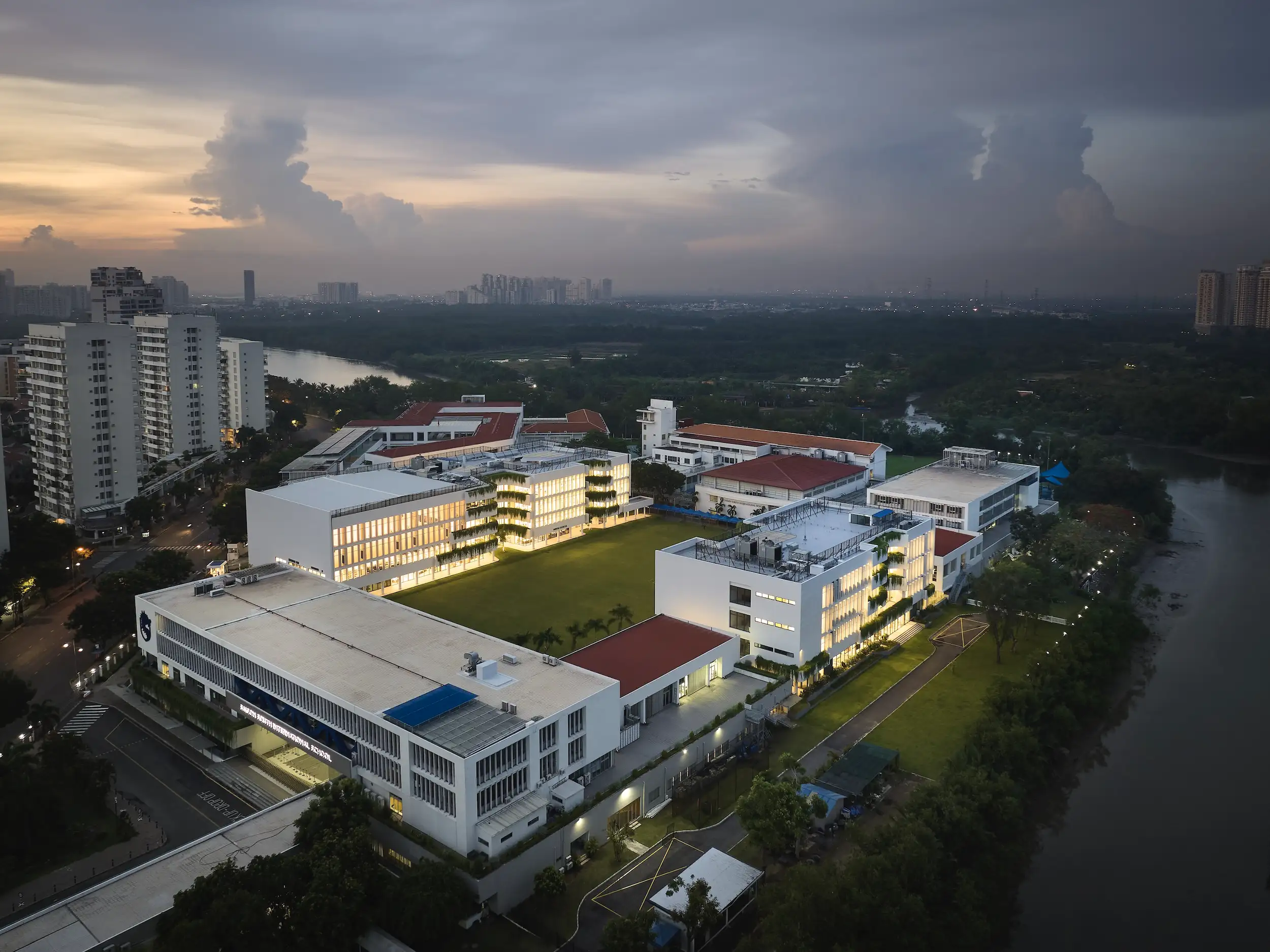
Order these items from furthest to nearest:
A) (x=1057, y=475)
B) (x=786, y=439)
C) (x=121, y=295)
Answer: (x=121, y=295) → (x=786, y=439) → (x=1057, y=475)

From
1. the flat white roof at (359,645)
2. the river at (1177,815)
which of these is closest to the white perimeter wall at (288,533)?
the flat white roof at (359,645)

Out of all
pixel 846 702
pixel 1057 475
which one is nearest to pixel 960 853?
pixel 846 702

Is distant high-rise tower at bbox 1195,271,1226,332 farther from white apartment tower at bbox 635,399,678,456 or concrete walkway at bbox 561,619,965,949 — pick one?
concrete walkway at bbox 561,619,965,949

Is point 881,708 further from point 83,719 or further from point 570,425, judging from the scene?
point 570,425

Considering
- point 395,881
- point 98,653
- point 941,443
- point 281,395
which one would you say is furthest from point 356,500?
point 281,395

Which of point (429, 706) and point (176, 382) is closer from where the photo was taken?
point (429, 706)

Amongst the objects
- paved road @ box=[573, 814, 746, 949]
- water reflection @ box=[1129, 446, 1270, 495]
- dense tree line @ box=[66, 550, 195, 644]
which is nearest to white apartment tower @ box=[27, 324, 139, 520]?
dense tree line @ box=[66, 550, 195, 644]
